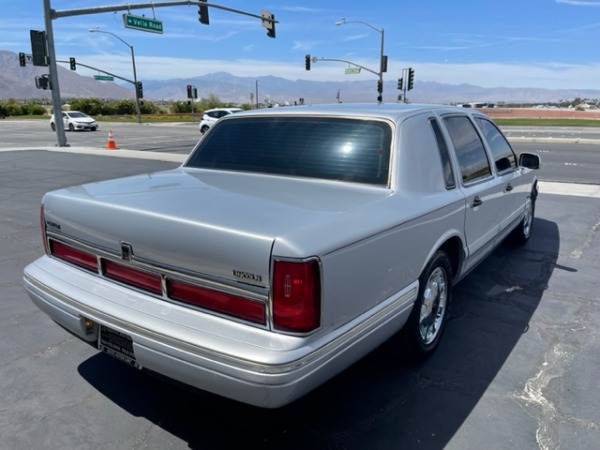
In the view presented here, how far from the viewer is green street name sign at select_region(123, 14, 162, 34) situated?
2029 cm

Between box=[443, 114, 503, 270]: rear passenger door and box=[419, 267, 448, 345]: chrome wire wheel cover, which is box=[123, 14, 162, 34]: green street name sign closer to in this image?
box=[443, 114, 503, 270]: rear passenger door

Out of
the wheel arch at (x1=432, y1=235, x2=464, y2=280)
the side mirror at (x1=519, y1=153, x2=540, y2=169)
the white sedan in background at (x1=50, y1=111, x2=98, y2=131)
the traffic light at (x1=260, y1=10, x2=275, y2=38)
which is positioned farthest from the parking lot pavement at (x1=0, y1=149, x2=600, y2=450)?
the white sedan in background at (x1=50, y1=111, x2=98, y2=131)

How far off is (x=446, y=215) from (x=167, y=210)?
183cm

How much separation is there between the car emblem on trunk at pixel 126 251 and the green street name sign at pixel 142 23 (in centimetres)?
2019

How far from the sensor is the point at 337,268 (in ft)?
7.39

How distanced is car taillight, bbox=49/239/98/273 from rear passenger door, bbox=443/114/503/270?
2.58m

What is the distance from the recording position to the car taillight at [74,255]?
2.83 metres

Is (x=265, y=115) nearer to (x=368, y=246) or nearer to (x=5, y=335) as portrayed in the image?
(x=368, y=246)

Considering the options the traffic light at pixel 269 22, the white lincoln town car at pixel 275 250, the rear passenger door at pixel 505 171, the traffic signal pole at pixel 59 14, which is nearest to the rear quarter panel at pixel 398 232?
the white lincoln town car at pixel 275 250

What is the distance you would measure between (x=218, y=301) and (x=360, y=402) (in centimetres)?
123

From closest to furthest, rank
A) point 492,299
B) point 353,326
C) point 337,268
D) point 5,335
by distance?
point 337,268, point 353,326, point 5,335, point 492,299

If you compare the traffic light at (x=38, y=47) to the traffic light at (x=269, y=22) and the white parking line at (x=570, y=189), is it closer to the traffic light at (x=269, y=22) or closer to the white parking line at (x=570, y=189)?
the traffic light at (x=269, y=22)

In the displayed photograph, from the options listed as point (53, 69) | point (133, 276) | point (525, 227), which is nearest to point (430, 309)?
point (133, 276)

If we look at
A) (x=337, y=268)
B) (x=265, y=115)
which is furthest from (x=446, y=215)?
(x=265, y=115)
